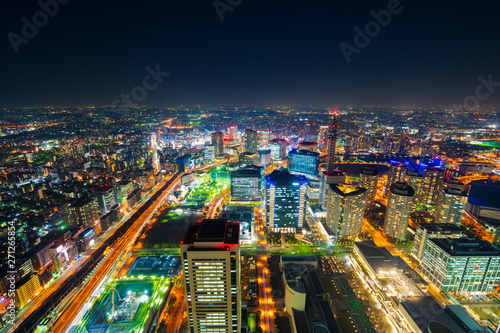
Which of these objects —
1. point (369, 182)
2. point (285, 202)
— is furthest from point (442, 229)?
point (285, 202)

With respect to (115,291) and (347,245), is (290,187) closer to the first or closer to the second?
(347,245)

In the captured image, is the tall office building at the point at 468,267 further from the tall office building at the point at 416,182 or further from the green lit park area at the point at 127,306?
the green lit park area at the point at 127,306

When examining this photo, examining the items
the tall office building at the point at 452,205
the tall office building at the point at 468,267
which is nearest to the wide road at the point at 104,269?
the tall office building at the point at 468,267

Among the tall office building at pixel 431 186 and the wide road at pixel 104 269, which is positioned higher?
the tall office building at pixel 431 186

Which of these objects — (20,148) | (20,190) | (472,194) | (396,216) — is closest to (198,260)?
(396,216)

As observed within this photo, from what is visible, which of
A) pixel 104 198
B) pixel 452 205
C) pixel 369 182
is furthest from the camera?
pixel 369 182

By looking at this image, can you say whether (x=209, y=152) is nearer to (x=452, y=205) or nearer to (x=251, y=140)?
(x=251, y=140)
